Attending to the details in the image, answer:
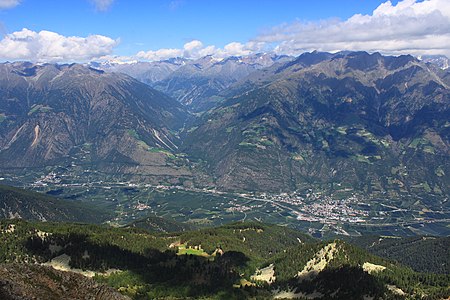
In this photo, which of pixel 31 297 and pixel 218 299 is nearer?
pixel 31 297

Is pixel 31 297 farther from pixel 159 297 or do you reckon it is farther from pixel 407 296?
pixel 407 296

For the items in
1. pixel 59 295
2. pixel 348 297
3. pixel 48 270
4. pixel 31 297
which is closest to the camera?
pixel 31 297

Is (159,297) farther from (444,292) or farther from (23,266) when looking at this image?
(23,266)

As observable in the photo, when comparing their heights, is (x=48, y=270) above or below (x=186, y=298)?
above

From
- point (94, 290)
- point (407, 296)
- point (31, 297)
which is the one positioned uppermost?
point (31, 297)

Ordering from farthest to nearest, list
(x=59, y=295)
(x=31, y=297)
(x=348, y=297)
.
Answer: (x=348, y=297), (x=59, y=295), (x=31, y=297)

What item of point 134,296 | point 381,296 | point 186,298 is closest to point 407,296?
point 381,296
